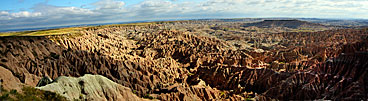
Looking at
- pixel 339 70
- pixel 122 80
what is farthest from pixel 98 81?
pixel 339 70

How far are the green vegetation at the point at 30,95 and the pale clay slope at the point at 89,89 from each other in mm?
1249

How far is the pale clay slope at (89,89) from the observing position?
74.0 ft

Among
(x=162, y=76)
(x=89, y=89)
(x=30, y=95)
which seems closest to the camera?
(x=30, y=95)

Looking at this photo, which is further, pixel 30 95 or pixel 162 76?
pixel 162 76

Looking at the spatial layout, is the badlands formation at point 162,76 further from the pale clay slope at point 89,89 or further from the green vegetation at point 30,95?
the green vegetation at point 30,95

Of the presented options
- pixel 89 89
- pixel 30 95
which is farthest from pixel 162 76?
pixel 30 95

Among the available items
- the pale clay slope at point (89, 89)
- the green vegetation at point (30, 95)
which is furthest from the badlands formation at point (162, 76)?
the green vegetation at point (30, 95)

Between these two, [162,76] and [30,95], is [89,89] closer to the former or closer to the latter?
[30,95]

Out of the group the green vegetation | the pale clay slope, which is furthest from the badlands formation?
the green vegetation

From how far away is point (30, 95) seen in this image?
1873cm

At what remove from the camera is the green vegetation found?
55.9 ft

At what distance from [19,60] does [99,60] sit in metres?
13.1

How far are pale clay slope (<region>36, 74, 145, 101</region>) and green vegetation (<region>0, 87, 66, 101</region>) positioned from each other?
125 centimetres

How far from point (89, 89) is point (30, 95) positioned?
22.1ft
